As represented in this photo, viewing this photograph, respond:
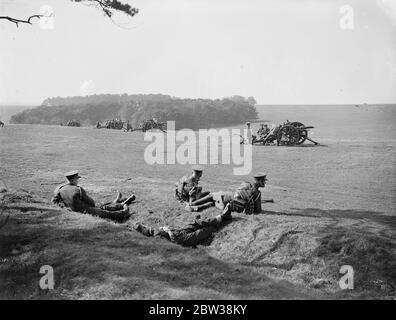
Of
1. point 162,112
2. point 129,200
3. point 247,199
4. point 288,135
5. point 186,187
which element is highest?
point 162,112

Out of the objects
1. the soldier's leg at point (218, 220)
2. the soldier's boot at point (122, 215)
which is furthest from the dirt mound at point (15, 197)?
the soldier's leg at point (218, 220)

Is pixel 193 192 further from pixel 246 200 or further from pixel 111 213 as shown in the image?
pixel 111 213

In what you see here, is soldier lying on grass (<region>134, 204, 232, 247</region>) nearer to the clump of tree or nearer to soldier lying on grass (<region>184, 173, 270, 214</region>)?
soldier lying on grass (<region>184, 173, 270, 214</region>)

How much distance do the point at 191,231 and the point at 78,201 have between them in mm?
2992

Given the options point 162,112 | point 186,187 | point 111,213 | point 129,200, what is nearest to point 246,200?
point 186,187

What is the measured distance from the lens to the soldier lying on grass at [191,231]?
384 inches

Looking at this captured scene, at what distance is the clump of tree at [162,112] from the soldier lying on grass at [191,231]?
4300 cm

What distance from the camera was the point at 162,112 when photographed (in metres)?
58.7

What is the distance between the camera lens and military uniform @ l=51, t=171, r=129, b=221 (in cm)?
1077

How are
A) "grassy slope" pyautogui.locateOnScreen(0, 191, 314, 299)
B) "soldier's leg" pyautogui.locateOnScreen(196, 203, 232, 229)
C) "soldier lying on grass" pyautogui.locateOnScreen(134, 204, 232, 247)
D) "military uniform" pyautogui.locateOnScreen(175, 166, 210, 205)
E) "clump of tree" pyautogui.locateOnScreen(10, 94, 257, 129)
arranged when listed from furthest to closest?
"clump of tree" pyautogui.locateOnScreen(10, 94, 257, 129) → "military uniform" pyautogui.locateOnScreen(175, 166, 210, 205) → "soldier's leg" pyautogui.locateOnScreen(196, 203, 232, 229) → "soldier lying on grass" pyautogui.locateOnScreen(134, 204, 232, 247) → "grassy slope" pyautogui.locateOnScreen(0, 191, 314, 299)

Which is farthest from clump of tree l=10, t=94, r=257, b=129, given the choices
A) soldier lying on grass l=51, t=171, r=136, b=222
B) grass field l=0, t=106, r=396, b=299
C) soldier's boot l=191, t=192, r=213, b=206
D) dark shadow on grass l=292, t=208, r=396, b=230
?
dark shadow on grass l=292, t=208, r=396, b=230

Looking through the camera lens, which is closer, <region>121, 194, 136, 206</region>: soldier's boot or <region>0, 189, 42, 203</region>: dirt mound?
<region>0, 189, 42, 203</region>: dirt mound

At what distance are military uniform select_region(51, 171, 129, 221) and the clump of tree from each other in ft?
136
